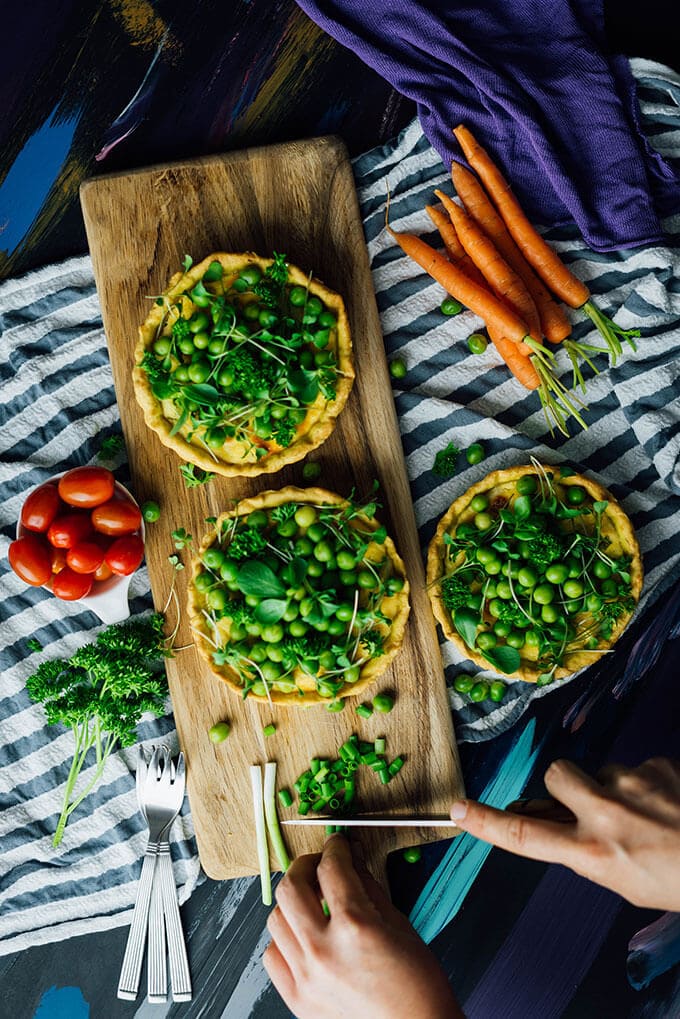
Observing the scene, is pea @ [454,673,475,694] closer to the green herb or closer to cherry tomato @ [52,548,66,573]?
the green herb

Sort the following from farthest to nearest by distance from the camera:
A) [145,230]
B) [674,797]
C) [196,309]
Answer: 1. [145,230]
2. [196,309]
3. [674,797]

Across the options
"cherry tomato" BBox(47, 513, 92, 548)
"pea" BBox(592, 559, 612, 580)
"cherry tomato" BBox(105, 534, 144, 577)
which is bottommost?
"pea" BBox(592, 559, 612, 580)

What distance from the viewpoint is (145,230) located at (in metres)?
3.19

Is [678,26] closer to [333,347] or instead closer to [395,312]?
[395,312]

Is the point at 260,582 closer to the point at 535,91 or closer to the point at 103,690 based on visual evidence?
the point at 103,690

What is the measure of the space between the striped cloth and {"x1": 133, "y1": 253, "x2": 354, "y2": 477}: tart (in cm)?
38

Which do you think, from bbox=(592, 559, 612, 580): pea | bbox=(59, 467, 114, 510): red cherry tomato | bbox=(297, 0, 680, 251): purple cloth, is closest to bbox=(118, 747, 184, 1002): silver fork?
bbox=(59, 467, 114, 510): red cherry tomato

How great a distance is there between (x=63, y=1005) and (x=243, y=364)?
2.67 meters

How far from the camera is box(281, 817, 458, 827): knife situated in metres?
3.07

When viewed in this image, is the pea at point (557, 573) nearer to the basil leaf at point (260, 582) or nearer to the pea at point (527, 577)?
the pea at point (527, 577)

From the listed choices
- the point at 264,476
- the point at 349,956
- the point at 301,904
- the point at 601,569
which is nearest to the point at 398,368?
the point at 264,476

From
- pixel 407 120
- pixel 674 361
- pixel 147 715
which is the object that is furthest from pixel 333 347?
pixel 147 715

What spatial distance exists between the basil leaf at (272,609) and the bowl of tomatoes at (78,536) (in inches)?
20.1

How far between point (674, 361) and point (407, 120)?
1.45 metres
